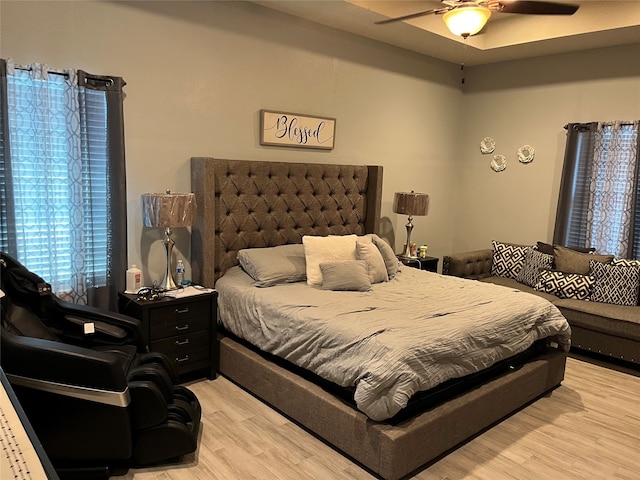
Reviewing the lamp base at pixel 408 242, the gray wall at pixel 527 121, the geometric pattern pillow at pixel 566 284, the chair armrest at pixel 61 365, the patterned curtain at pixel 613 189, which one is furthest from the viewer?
the lamp base at pixel 408 242

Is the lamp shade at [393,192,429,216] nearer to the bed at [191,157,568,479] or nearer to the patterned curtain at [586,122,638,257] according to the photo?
the bed at [191,157,568,479]

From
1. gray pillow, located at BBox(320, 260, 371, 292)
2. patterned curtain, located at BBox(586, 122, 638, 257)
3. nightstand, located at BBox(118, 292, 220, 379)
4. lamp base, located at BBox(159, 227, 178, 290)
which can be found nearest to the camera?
nightstand, located at BBox(118, 292, 220, 379)

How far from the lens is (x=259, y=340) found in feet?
9.91

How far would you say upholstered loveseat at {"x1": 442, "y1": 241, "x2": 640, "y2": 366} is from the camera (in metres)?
3.74

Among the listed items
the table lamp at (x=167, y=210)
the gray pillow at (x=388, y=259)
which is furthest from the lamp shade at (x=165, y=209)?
the gray pillow at (x=388, y=259)

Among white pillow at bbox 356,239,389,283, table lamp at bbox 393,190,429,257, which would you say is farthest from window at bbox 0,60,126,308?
table lamp at bbox 393,190,429,257

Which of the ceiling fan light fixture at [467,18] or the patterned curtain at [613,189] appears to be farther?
the patterned curtain at [613,189]

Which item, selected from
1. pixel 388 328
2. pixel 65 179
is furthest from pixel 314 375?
pixel 65 179

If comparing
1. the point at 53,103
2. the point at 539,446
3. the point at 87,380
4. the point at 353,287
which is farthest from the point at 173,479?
the point at 53,103

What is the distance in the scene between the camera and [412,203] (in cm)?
463

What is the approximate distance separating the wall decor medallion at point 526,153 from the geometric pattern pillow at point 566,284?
1308 mm

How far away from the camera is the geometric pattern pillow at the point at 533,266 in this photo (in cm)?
448

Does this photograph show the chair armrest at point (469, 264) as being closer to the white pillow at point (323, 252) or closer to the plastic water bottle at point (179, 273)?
the white pillow at point (323, 252)

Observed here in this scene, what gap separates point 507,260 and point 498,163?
3.78 ft
